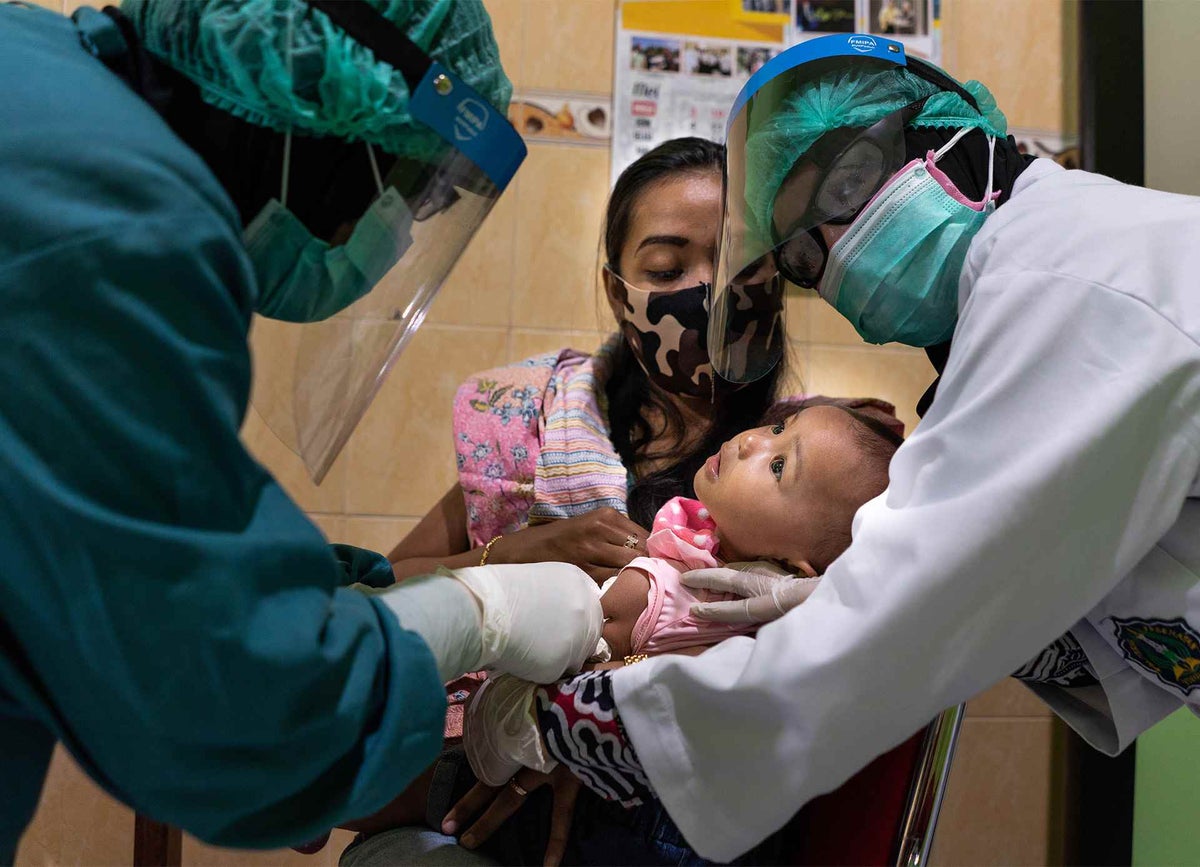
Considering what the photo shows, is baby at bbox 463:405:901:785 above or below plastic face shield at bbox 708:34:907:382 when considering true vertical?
below

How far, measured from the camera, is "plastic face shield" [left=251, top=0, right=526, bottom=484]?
1067 millimetres

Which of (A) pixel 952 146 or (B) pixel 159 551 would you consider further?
(A) pixel 952 146

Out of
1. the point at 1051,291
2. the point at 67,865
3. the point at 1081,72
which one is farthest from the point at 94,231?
the point at 1081,72

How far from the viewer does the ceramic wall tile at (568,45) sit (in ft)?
8.85

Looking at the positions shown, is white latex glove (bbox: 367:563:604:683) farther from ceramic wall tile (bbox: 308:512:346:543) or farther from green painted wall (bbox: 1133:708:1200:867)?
green painted wall (bbox: 1133:708:1200:867)

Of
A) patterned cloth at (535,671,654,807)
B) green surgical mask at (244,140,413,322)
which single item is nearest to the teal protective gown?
green surgical mask at (244,140,413,322)

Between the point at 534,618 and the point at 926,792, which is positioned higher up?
the point at 534,618

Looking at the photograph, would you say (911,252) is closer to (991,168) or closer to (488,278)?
(991,168)

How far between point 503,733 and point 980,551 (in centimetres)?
64

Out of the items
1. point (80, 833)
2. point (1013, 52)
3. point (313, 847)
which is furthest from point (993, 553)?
point (1013, 52)

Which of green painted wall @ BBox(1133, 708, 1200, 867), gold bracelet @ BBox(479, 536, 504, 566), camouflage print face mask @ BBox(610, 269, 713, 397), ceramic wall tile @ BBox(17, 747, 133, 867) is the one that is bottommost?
green painted wall @ BBox(1133, 708, 1200, 867)

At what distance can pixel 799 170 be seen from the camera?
1.46 m

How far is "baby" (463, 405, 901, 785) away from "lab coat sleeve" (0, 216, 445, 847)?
52 centimetres

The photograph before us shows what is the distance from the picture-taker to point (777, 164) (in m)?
1.48
